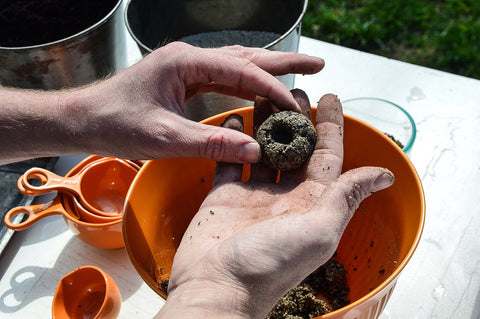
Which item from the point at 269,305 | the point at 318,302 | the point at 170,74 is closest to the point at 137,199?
the point at 170,74

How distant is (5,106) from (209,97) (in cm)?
67

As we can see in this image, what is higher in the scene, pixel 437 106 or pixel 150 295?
pixel 437 106

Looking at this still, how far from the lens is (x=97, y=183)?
5.09 ft

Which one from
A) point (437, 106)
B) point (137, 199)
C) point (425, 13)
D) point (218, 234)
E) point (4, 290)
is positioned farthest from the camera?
point (425, 13)

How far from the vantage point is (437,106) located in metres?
1.92

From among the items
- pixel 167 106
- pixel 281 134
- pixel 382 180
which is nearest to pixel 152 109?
pixel 167 106

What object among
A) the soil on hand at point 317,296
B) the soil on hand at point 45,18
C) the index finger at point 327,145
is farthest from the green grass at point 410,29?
the soil on hand at point 317,296

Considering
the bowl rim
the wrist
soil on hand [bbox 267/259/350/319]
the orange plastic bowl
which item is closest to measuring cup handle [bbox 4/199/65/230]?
the orange plastic bowl

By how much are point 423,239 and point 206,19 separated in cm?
130

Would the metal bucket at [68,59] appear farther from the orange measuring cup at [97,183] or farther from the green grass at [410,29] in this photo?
the green grass at [410,29]

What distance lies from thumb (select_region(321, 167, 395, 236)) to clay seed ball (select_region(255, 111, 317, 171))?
268mm

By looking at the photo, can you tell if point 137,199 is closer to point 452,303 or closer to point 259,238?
point 259,238

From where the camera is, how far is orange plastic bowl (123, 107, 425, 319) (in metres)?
1.12

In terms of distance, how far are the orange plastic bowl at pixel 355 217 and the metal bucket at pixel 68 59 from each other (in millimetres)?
617
